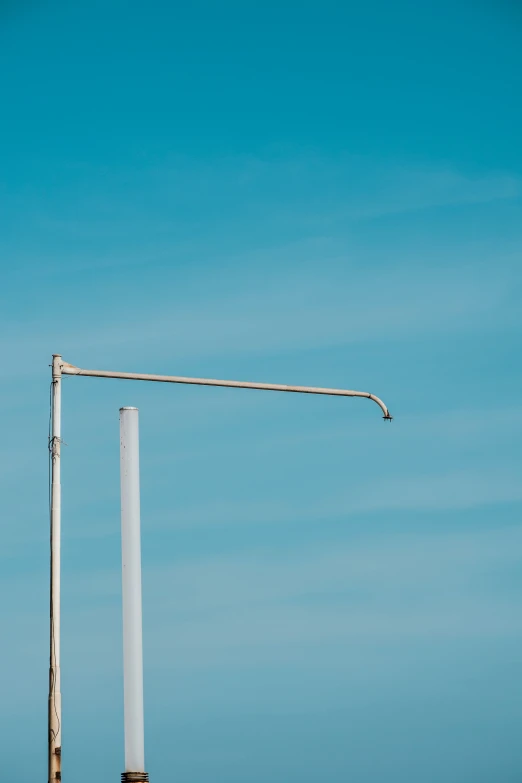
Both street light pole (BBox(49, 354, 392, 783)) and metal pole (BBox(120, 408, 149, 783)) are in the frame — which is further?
street light pole (BBox(49, 354, 392, 783))

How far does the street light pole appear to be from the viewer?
71.3 ft

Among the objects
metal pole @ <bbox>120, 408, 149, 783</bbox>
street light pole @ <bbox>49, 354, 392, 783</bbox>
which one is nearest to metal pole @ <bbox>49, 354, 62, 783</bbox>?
street light pole @ <bbox>49, 354, 392, 783</bbox>

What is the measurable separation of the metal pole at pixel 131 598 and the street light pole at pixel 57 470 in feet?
7.35

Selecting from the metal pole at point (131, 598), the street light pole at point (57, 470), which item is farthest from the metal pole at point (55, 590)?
the metal pole at point (131, 598)

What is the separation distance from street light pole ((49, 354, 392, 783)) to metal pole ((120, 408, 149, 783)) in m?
2.24

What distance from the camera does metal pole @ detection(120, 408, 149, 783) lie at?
19.7 m

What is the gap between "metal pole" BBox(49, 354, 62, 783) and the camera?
21688mm

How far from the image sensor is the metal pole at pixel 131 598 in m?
19.7

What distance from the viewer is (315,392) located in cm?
2436

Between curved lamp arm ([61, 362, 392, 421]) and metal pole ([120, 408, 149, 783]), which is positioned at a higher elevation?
curved lamp arm ([61, 362, 392, 421])

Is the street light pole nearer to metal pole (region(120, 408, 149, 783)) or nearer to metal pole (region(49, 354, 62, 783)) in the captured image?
metal pole (region(49, 354, 62, 783))

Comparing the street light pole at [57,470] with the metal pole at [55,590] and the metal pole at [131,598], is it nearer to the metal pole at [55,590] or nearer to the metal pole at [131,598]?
the metal pole at [55,590]

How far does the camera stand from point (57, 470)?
2327 cm

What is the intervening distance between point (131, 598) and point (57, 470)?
3.93 m
